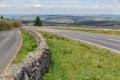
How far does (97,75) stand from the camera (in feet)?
39.0

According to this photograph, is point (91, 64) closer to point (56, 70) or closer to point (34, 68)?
point (56, 70)

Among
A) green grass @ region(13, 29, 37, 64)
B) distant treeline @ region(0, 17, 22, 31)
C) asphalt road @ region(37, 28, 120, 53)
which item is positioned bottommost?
distant treeline @ region(0, 17, 22, 31)

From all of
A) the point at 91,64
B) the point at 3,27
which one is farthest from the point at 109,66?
the point at 3,27

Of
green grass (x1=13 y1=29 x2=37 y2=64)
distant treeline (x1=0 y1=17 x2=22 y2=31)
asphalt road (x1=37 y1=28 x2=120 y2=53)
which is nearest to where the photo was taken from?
green grass (x1=13 y1=29 x2=37 y2=64)

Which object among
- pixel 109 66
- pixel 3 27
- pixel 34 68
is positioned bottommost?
pixel 3 27

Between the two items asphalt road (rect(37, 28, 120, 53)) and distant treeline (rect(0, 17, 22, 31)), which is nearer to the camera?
asphalt road (rect(37, 28, 120, 53))

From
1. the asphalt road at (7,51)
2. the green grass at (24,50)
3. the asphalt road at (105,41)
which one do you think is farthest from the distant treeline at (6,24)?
the green grass at (24,50)

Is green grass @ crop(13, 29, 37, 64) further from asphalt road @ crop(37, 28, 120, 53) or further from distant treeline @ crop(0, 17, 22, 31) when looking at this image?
distant treeline @ crop(0, 17, 22, 31)

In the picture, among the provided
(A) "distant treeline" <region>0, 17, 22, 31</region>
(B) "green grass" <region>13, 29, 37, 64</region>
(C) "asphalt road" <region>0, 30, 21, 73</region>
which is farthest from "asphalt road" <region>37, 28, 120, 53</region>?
(A) "distant treeline" <region>0, 17, 22, 31</region>

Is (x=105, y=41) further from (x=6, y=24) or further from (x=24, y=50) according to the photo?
(x=6, y=24)

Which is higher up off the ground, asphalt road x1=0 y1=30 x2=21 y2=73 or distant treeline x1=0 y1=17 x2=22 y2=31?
asphalt road x1=0 y1=30 x2=21 y2=73

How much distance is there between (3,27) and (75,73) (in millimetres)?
88754

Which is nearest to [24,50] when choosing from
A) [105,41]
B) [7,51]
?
[7,51]

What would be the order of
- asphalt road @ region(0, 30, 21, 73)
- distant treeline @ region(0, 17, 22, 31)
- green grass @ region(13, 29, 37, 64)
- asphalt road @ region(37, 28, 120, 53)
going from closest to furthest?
asphalt road @ region(0, 30, 21, 73), green grass @ region(13, 29, 37, 64), asphalt road @ region(37, 28, 120, 53), distant treeline @ region(0, 17, 22, 31)
